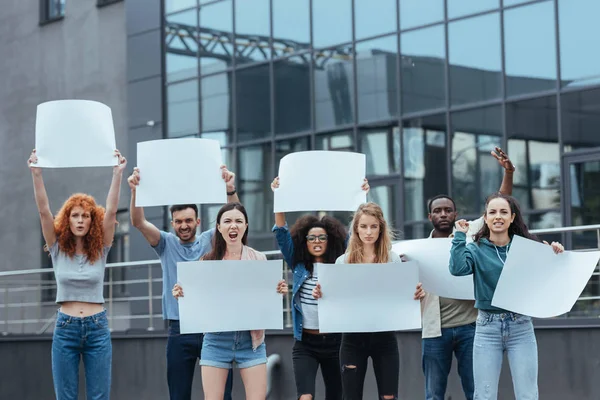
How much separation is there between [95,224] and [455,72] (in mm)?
11275

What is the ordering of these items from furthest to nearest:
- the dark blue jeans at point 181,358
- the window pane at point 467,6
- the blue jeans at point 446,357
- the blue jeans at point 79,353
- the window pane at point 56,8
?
the window pane at point 56,8, the window pane at point 467,6, the dark blue jeans at point 181,358, the blue jeans at point 446,357, the blue jeans at point 79,353

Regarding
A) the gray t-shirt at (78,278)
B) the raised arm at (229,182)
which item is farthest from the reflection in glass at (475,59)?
the gray t-shirt at (78,278)

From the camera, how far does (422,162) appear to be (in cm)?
1844

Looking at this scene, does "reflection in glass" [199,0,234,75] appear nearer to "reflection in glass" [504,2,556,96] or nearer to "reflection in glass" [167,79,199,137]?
"reflection in glass" [167,79,199,137]

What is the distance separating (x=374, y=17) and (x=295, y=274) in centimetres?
1203

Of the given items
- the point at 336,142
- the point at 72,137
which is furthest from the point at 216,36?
the point at 72,137

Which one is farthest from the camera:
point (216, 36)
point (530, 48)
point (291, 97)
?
point (216, 36)

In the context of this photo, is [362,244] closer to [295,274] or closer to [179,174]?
[295,274]

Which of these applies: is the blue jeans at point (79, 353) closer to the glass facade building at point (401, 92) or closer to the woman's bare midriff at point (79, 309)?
the woman's bare midriff at point (79, 309)

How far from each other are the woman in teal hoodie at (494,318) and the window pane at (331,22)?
12774 mm

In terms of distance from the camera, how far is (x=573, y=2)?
16688 millimetres

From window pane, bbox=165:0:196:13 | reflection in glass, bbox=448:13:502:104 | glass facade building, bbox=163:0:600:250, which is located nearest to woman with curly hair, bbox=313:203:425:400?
glass facade building, bbox=163:0:600:250

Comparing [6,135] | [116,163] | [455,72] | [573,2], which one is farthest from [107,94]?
[116,163]

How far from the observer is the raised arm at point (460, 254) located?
23.3 feet
